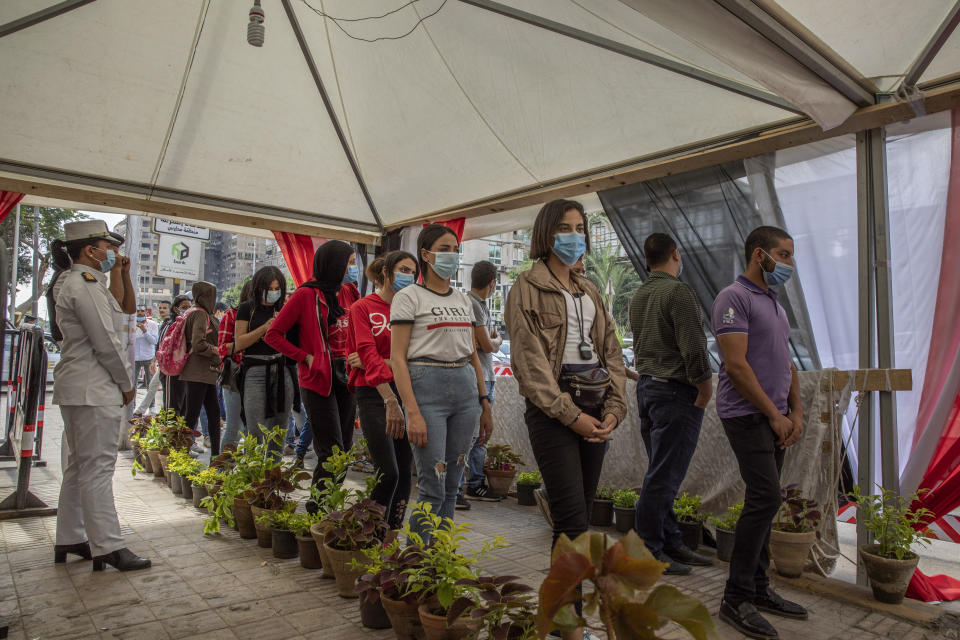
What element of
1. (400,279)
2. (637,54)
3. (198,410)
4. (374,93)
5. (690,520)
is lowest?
(690,520)

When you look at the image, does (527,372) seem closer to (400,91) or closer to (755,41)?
(755,41)

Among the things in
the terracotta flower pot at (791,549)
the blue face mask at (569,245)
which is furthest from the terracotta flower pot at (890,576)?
the blue face mask at (569,245)

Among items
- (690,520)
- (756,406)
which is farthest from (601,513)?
(756,406)

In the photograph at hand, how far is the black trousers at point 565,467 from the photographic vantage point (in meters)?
2.29

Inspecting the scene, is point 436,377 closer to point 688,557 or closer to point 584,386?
point 584,386

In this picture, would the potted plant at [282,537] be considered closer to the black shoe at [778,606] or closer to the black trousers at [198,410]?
the black shoe at [778,606]

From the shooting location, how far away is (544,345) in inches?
95.8

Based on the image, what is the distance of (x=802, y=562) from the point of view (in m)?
3.49

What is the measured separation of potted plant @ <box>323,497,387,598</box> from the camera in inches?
112

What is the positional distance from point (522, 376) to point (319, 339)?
5.96ft

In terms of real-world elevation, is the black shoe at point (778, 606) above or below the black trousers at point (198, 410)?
below

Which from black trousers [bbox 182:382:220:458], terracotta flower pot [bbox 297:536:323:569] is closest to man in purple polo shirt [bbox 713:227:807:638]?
terracotta flower pot [bbox 297:536:323:569]

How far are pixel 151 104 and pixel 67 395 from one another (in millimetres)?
2611

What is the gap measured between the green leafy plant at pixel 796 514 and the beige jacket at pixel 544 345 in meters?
1.71
